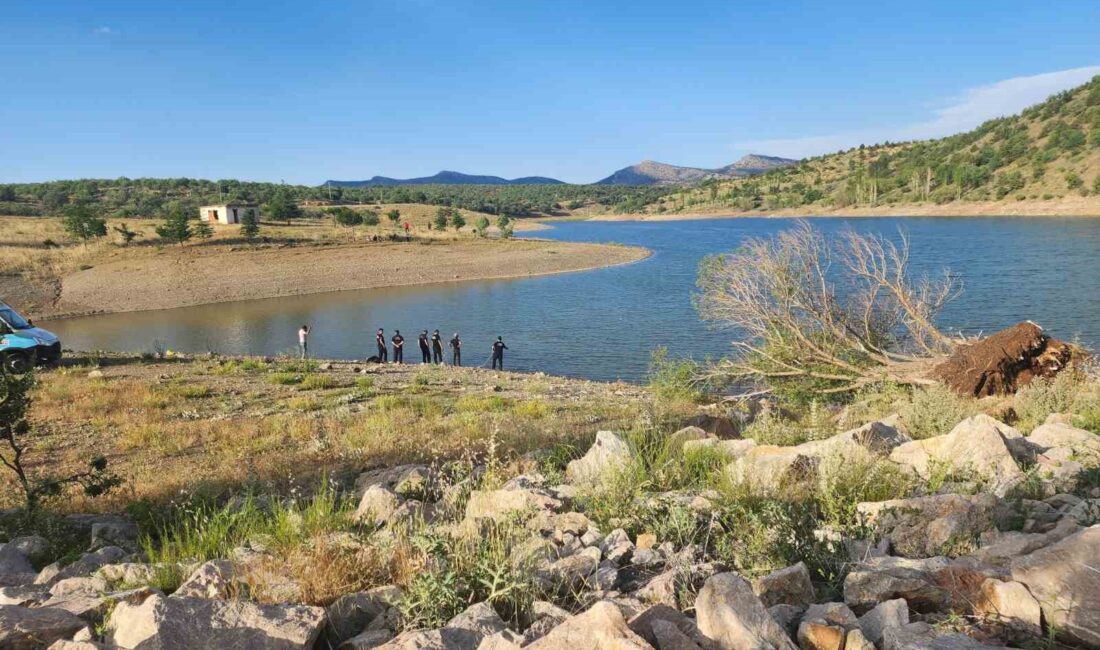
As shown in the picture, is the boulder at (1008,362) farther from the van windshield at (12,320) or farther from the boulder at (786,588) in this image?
the van windshield at (12,320)

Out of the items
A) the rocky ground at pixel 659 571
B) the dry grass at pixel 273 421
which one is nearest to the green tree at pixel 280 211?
the dry grass at pixel 273 421

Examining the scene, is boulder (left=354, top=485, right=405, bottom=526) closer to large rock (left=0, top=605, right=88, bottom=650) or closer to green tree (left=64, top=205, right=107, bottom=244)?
large rock (left=0, top=605, right=88, bottom=650)

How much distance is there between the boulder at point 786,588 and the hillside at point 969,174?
10457 centimetres

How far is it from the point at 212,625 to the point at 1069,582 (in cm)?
A: 424

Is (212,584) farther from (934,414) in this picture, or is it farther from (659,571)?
(934,414)

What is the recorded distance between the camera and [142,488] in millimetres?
8586

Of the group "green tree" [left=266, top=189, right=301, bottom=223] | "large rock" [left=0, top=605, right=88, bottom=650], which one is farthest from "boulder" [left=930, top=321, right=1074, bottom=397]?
"green tree" [left=266, top=189, right=301, bottom=223]

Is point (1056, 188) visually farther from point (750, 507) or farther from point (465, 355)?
point (750, 507)

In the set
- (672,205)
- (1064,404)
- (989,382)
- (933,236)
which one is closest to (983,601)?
(1064,404)

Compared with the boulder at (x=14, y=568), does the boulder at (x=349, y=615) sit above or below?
above

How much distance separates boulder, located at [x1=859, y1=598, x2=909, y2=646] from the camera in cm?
307

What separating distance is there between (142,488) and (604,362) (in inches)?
811

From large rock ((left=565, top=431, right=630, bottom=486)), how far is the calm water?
→ 17839 mm

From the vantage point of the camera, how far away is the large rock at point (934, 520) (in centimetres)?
435
